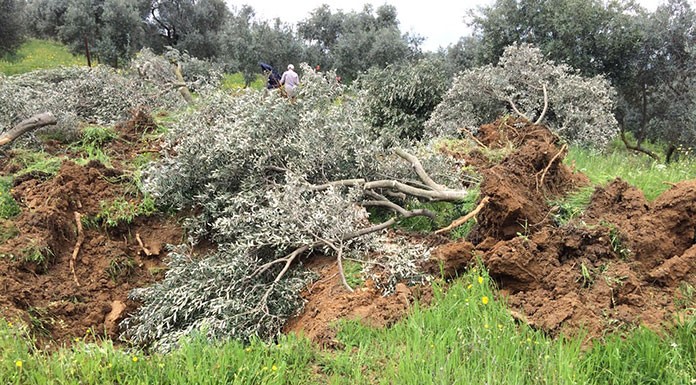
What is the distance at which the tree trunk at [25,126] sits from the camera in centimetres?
656

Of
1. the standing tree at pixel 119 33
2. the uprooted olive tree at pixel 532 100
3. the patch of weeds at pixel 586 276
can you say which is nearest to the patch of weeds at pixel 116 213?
the patch of weeds at pixel 586 276

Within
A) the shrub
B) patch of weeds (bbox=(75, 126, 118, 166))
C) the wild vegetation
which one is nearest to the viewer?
the wild vegetation

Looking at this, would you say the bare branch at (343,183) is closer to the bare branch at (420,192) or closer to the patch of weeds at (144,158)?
the bare branch at (420,192)

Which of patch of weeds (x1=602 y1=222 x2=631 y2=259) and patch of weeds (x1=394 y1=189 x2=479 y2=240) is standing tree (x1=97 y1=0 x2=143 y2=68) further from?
patch of weeds (x1=602 y1=222 x2=631 y2=259)

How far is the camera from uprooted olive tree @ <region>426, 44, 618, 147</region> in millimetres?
8344

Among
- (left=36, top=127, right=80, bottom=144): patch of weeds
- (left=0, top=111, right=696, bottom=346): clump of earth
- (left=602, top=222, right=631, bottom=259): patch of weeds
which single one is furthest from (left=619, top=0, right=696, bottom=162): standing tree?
(left=36, top=127, right=80, bottom=144): patch of weeds

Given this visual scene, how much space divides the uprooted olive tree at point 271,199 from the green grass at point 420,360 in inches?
26.9

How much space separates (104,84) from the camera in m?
9.45

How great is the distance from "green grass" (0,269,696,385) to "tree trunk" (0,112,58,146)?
14.9ft

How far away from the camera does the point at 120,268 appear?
497cm

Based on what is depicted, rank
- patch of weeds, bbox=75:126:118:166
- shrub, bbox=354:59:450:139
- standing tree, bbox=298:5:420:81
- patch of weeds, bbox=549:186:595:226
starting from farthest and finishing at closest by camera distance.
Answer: standing tree, bbox=298:5:420:81 < shrub, bbox=354:59:450:139 < patch of weeds, bbox=75:126:118:166 < patch of weeds, bbox=549:186:595:226

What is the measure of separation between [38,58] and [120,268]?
806 inches

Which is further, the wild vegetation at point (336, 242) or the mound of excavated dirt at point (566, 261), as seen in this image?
the mound of excavated dirt at point (566, 261)

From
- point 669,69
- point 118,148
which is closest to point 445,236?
point 118,148
